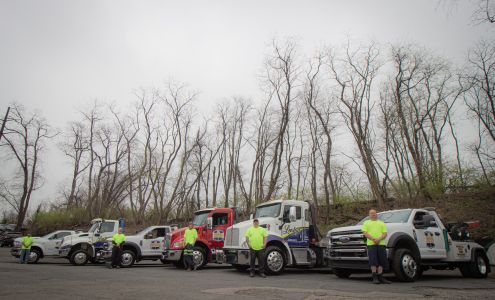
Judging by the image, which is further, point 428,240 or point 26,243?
point 26,243

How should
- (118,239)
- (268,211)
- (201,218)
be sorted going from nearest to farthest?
(268,211) < (118,239) < (201,218)

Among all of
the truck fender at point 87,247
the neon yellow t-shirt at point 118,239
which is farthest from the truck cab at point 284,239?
the truck fender at point 87,247

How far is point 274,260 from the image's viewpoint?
38.9 ft

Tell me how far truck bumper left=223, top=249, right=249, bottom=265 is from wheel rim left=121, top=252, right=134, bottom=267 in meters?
5.97

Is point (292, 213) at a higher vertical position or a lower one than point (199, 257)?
higher

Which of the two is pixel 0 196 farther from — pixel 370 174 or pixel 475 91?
pixel 475 91

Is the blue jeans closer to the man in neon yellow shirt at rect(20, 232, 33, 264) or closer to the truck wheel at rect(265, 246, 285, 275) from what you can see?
the man in neon yellow shirt at rect(20, 232, 33, 264)

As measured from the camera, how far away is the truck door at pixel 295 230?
1258cm

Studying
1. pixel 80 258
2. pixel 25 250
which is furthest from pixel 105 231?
pixel 25 250

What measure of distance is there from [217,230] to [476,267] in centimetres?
961

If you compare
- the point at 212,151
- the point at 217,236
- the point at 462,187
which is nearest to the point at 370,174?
the point at 462,187

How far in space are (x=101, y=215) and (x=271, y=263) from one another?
33.0 meters

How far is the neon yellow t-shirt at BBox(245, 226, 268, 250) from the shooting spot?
11219 millimetres

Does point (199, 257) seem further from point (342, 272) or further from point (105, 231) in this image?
point (342, 272)
